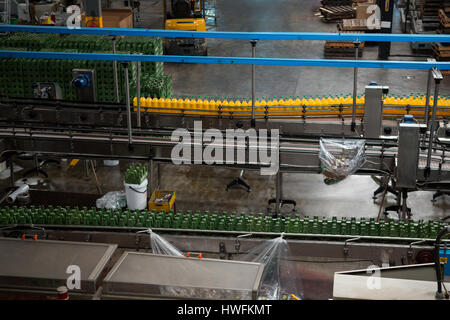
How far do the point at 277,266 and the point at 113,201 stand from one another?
3.28 m

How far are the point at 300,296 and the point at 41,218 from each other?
10.8 ft

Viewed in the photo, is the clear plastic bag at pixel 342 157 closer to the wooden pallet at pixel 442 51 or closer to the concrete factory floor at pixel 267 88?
the concrete factory floor at pixel 267 88

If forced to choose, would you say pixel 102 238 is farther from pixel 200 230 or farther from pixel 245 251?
pixel 245 251

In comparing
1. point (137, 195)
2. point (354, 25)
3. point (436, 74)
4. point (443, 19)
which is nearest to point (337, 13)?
point (354, 25)

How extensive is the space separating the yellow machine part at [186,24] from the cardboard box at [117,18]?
1.18 meters

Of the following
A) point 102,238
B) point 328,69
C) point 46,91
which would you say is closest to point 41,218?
point 102,238

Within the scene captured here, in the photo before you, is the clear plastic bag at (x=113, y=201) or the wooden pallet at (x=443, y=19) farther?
the wooden pallet at (x=443, y=19)

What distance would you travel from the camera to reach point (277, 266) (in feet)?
23.5

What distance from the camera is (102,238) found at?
767 cm

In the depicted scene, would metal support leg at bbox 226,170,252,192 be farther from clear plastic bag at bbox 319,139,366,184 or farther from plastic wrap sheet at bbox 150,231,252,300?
plastic wrap sheet at bbox 150,231,252,300

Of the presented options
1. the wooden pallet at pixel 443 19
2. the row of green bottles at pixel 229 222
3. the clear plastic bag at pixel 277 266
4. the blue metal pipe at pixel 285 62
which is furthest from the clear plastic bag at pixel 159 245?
the wooden pallet at pixel 443 19

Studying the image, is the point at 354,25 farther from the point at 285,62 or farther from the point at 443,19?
the point at 285,62

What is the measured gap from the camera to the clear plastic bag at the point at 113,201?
31.0ft

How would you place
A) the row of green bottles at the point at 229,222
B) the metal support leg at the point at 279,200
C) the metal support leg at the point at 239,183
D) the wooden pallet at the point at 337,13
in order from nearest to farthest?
the row of green bottles at the point at 229,222
the metal support leg at the point at 279,200
the metal support leg at the point at 239,183
the wooden pallet at the point at 337,13
